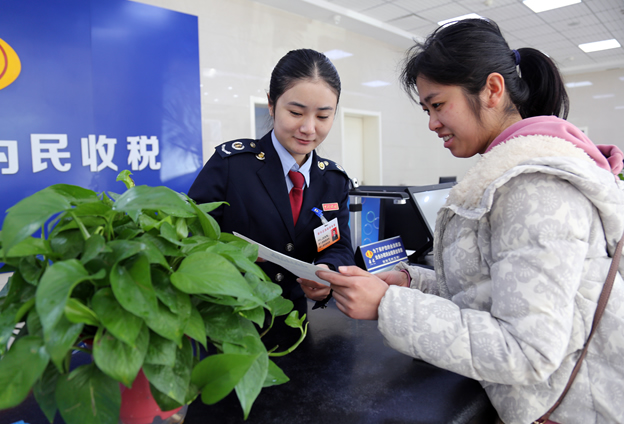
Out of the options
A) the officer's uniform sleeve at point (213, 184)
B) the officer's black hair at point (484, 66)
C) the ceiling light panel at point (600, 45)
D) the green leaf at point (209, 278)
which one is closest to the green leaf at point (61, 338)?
the green leaf at point (209, 278)

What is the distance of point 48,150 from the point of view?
299 cm

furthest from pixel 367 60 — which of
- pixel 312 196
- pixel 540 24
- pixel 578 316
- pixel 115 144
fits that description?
pixel 578 316

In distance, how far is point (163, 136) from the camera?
11.9 feet

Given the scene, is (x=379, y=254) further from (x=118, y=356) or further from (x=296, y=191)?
(x=118, y=356)

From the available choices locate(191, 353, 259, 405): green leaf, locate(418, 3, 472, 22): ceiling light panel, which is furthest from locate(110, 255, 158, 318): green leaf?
locate(418, 3, 472, 22): ceiling light panel

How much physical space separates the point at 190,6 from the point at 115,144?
166cm

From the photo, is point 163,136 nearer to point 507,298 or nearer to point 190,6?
point 190,6

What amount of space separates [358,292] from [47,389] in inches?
20.7

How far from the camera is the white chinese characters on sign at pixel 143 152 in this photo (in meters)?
3.45

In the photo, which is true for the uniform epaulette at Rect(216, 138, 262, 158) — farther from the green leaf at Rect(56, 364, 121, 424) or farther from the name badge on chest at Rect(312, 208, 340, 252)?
the green leaf at Rect(56, 364, 121, 424)

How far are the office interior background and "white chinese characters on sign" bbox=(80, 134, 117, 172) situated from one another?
102 cm

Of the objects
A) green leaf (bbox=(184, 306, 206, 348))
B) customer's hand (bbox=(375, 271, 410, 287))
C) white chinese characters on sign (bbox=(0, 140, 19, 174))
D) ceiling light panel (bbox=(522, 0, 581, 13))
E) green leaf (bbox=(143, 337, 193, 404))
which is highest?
ceiling light panel (bbox=(522, 0, 581, 13))

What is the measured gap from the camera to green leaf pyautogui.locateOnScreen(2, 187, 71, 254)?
412 mm

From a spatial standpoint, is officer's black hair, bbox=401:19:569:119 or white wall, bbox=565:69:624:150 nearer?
officer's black hair, bbox=401:19:569:119
